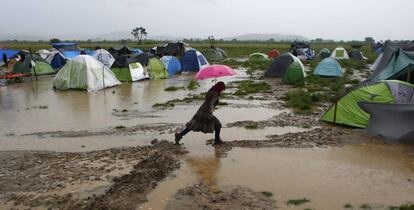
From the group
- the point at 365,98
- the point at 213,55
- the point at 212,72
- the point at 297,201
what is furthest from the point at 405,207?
the point at 213,55

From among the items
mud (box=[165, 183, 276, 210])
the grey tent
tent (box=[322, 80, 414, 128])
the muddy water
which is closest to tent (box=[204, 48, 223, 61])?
tent (box=[322, 80, 414, 128])

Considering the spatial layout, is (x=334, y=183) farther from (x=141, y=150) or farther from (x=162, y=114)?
(x=162, y=114)

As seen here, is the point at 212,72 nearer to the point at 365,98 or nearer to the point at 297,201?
the point at 365,98

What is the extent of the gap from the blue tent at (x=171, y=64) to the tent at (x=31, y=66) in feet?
30.0

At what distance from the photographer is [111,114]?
15.8 metres

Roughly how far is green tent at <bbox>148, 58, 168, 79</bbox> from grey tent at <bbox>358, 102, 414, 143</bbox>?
61.1ft

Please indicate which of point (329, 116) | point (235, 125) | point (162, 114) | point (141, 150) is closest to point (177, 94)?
point (162, 114)

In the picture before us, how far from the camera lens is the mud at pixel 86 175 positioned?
23.8ft

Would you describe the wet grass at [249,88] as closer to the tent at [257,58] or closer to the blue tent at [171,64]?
the blue tent at [171,64]

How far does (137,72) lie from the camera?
2709 cm

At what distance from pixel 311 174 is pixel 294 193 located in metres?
1.24

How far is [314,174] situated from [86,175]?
4.85 m

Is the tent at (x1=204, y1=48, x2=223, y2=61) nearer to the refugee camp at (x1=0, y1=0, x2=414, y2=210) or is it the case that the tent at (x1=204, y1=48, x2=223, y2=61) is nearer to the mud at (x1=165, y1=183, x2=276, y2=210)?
the refugee camp at (x1=0, y1=0, x2=414, y2=210)

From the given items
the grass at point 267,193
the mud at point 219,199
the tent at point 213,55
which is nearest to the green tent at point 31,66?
the tent at point 213,55
